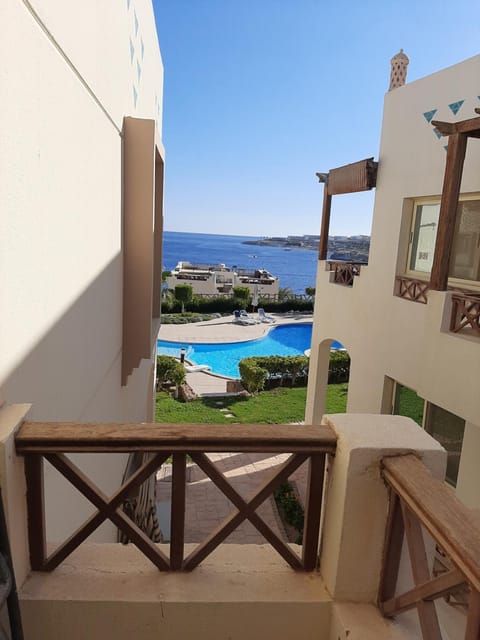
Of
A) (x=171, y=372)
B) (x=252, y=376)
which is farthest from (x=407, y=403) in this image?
(x=171, y=372)

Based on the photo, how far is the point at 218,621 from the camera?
1.89 meters

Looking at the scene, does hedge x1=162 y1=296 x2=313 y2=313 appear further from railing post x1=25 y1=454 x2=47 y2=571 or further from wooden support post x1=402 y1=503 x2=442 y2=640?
wooden support post x1=402 y1=503 x2=442 y2=640

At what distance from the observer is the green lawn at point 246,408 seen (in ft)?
41.8

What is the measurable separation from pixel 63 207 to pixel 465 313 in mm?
4169

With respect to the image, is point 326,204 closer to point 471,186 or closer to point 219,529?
point 471,186

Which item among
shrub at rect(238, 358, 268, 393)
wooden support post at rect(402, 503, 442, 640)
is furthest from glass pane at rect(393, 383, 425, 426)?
shrub at rect(238, 358, 268, 393)

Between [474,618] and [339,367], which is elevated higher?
[474,618]

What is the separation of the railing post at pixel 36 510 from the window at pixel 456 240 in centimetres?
616

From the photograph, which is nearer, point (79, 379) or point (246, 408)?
point (79, 379)

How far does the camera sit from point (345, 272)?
9055mm

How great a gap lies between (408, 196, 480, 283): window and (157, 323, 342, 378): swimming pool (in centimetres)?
1336

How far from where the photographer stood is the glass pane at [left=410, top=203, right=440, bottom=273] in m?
6.93

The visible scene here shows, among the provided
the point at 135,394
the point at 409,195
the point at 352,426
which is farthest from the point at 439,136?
the point at 352,426

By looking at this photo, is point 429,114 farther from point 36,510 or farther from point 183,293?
point 183,293
